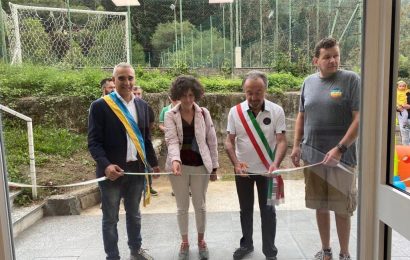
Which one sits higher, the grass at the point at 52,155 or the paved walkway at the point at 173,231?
the grass at the point at 52,155

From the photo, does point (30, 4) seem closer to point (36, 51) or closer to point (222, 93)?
point (36, 51)

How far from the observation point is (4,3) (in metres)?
1.54

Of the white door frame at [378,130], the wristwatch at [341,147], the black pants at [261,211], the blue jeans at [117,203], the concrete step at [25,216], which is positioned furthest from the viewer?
the black pants at [261,211]

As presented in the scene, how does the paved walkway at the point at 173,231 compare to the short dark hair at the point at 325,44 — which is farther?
the paved walkway at the point at 173,231

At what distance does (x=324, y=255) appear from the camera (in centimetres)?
197

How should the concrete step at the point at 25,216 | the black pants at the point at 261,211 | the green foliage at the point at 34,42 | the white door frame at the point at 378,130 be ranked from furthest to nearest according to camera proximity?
the black pants at the point at 261,211, the green foliage at the point at 34,42, the concrete step at the point at 25,216, the white door frame at the point at 378,130

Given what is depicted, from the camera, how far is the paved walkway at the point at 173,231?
1.90 m

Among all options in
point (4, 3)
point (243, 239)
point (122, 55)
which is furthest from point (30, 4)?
point (243, 239)

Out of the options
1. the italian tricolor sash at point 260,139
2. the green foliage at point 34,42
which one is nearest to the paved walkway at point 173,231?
the italian tricolor sash at point 260,139

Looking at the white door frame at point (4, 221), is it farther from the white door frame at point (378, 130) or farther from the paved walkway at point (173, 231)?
the white door frame at point (378, 130)

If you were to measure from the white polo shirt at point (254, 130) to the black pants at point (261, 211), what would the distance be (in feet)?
0.23

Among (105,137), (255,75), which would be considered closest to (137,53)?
(105,137)

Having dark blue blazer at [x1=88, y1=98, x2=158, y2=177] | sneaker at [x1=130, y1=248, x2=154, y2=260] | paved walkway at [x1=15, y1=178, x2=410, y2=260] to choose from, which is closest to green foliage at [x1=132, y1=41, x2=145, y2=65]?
dark blue blazer at [x1=88, y1=98, x2=158, y2=177]

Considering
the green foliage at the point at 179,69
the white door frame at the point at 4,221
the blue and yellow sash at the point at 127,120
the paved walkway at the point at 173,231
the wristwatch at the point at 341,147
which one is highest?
the green foliage at the point at 179,69
